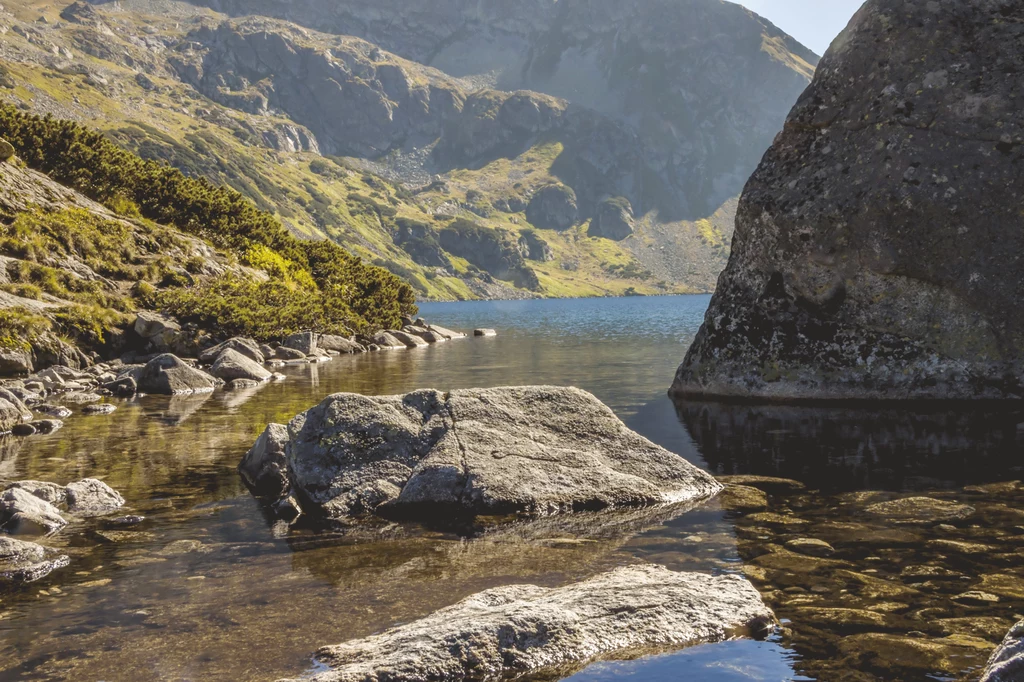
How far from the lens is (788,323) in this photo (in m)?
25.1

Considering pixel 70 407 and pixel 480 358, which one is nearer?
pixel 70 407

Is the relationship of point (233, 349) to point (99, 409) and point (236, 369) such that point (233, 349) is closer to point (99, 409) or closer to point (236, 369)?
point (236, 369)

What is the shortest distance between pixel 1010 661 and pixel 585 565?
19.1 feet

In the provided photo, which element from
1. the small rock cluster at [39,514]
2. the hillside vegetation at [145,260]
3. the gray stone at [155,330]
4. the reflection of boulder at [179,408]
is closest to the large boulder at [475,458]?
the small rock cluster at [39,514]

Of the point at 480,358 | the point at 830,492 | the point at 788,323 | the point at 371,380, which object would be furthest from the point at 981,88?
the point at 480,358

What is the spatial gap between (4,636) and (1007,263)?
2489 cm

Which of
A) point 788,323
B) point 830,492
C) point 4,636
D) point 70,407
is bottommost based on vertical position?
point 70,407

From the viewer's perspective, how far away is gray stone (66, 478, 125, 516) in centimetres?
1306

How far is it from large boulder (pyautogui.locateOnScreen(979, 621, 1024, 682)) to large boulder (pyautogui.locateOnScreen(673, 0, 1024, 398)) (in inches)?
796

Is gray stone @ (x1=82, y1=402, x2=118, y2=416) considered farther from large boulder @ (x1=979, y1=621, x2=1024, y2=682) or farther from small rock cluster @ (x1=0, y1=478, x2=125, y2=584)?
large boulder @ (x1=979, y1=621, x2=1024, y2=682)

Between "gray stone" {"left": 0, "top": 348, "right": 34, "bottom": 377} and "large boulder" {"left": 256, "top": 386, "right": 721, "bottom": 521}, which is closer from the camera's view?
"large boulder" {"left": 256, "top": 386, "right": 721, "bottom": 521}

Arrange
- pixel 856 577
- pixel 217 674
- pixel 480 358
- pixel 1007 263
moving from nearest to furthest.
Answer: pixel 217 674
pixel 856 577
pixel 1007 263
pixel 480 358

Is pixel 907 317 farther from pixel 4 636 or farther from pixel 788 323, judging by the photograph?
pixel 4 636

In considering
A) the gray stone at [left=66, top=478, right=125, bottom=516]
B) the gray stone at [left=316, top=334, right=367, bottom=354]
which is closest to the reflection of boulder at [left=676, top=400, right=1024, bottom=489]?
the gray stone at [left=66, top=478, right=125, bottom=516]
